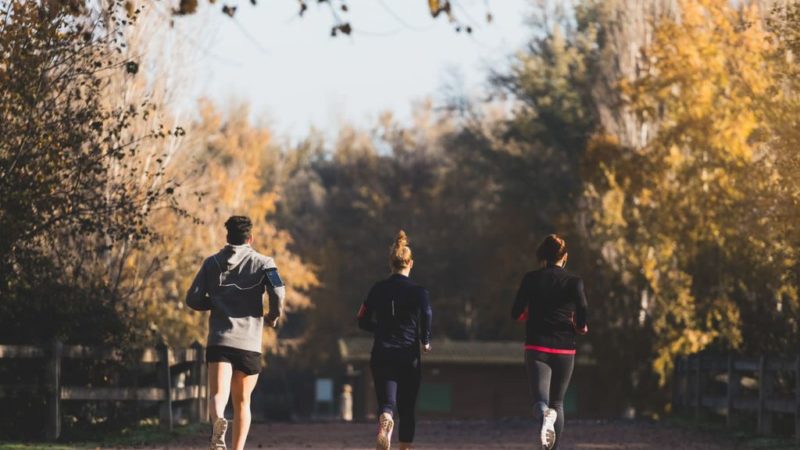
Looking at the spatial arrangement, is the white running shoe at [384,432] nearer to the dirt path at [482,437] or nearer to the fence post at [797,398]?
the dirt path at [482,437]

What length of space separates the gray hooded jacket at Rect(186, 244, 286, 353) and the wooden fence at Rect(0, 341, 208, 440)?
6.86 m

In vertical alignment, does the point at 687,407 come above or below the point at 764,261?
below

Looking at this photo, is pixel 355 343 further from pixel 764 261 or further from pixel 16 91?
pixel 16 91

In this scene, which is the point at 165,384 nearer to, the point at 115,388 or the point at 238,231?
the point at 115,388

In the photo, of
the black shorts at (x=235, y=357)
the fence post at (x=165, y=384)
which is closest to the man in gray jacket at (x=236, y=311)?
the black shorts at (x=235, y=357)

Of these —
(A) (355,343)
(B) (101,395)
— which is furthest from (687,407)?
(A) (355,343)

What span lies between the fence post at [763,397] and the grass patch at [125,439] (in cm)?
769

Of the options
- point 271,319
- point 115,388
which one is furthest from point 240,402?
point 115,388

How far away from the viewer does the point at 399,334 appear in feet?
41.0

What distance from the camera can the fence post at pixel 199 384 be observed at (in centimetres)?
2347

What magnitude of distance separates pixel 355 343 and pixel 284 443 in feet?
116

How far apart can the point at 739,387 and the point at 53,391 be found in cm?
1048

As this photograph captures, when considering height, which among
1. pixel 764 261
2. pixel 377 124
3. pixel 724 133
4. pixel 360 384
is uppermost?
pixel 377 124

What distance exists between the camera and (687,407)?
28.2m
